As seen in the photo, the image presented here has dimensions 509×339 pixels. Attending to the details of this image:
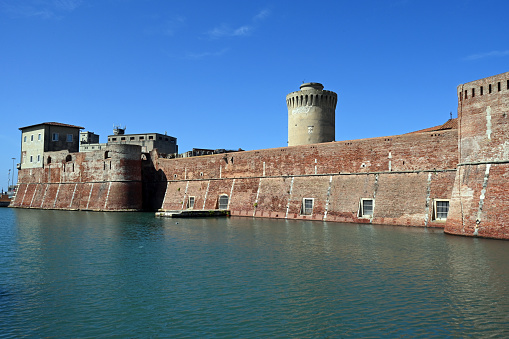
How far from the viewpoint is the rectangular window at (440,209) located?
23.6 metres

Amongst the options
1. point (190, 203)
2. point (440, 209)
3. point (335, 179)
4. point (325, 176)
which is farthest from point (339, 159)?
point (190, 203)

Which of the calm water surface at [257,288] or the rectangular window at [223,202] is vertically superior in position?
the rectangular window at [223,202]

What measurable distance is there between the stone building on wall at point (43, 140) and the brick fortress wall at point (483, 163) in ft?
157

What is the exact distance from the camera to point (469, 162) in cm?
2088

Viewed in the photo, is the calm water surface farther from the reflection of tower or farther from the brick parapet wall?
the reflection of tower

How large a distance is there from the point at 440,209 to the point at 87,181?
37.4m

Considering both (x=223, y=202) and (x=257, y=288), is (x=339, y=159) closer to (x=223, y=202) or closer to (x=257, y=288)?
(x=223, y=202)

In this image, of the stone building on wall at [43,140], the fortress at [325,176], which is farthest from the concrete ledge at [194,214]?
the stone building on wall at [43,140]

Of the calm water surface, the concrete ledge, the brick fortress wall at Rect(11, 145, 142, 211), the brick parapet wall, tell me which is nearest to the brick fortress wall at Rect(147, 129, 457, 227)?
the brick parapet wall

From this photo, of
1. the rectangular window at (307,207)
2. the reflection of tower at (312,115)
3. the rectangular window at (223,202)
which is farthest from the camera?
the reflection of tower at (312,115)

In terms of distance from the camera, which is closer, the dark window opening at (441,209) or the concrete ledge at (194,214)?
the dark window opening at (441,209)

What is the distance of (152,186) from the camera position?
46719 millimetres

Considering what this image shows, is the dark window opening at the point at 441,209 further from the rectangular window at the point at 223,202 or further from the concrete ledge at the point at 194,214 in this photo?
the rectangular window at the point at 223,202

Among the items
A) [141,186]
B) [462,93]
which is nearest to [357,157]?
[462,93]
